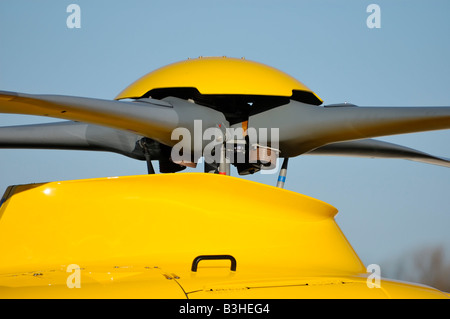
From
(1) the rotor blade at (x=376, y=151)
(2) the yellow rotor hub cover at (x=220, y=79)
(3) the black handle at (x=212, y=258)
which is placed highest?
(2) the yellow rotor hub cover at (x=220, y=79)

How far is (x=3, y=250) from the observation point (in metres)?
4.77

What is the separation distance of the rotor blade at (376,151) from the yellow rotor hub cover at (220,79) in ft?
3.06

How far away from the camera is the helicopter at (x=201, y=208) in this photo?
14.5ft

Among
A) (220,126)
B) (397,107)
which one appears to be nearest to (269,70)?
(220,126)

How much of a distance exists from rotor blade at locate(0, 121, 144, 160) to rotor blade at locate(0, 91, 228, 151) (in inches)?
36.7

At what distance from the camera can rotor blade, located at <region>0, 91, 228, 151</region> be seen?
15.0 ft

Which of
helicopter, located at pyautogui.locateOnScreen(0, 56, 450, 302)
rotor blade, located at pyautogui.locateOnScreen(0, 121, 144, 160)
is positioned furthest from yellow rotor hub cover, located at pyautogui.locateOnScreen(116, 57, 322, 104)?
rotor blade, located at pyautogui.locateOnScreen(0, 121, 144, 160)

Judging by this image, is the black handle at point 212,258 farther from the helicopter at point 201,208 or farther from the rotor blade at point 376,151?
the rotor blade at point 376,151

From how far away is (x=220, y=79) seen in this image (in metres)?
5.68

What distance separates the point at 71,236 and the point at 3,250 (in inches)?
19.2

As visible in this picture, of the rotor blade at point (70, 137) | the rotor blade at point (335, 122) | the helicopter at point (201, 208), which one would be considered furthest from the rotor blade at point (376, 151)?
the rotor blade at point (70, 137)

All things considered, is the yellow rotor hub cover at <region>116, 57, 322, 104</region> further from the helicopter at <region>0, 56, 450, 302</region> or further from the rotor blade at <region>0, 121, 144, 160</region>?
the rotor blade at <region>0, 121, 144, 160</region>
